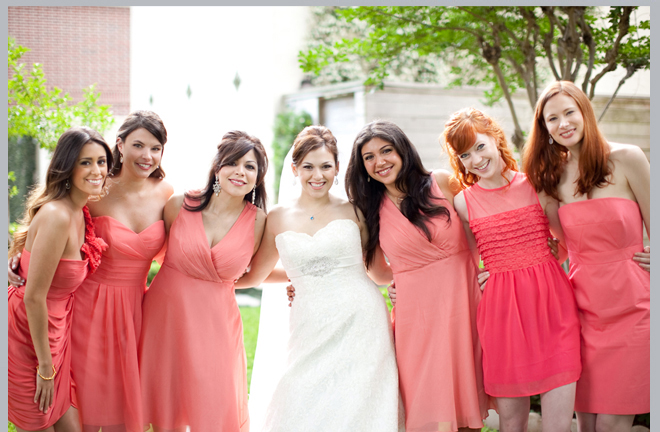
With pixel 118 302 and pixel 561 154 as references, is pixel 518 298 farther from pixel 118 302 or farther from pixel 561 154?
pixel 118 302

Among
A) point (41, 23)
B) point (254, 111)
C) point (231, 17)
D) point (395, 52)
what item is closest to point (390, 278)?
point (395, 52)

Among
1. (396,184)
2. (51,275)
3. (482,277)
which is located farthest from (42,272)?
(482,277)

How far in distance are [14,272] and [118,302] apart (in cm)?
60

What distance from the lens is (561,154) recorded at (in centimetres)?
349

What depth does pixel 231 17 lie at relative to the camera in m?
15.7

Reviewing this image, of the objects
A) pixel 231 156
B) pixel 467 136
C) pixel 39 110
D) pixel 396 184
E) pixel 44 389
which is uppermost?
pixel 39 110

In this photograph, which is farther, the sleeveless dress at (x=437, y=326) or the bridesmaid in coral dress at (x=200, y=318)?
the bridesmaid in coral dress at (x=200, y=318)

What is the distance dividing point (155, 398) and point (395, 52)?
148 inches

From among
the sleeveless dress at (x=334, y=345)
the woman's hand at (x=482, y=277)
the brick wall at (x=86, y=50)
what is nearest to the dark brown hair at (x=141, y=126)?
the sleeveless dress at (x=334, y=345)

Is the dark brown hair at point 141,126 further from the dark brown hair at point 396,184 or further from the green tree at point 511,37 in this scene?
the green tree at point 511,37

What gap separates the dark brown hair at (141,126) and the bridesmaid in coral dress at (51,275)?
0.36 meters

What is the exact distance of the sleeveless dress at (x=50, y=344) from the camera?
3252mm

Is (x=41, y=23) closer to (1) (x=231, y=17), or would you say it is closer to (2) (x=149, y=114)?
(1) (x=231, y=17)

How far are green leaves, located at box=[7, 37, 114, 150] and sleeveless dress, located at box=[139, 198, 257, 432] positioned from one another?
2993 millimetres
